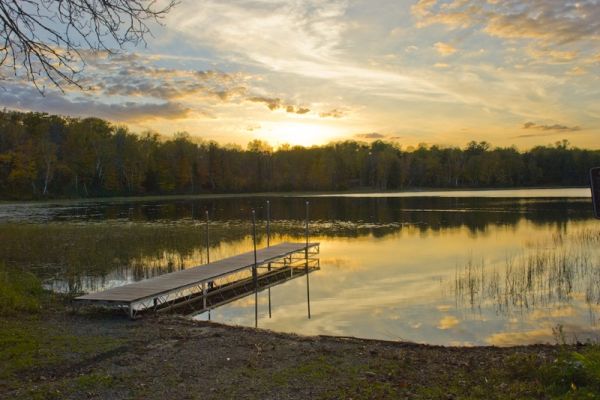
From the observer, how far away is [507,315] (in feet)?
34.3

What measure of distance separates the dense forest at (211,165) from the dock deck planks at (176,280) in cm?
5586

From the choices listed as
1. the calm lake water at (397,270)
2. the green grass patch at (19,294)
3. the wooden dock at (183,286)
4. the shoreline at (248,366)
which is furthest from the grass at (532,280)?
the green grass patch at (19,294)

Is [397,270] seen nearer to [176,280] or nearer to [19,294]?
[176,280]

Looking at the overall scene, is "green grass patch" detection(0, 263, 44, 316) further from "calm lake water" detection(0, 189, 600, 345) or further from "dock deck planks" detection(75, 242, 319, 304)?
"calm lake water" detection(0, 189, 600, 345)

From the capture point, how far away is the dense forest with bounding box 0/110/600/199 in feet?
216

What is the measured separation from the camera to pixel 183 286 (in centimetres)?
1160

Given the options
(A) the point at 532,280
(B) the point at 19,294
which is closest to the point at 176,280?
(B) the point at 19,294

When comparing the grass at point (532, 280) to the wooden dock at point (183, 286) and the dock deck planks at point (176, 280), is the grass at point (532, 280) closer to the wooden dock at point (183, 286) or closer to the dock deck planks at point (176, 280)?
the wooden dock at point (183, 286)

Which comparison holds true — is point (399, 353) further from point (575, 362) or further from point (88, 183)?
point (88, 183)

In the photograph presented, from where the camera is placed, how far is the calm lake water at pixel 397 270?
993cm

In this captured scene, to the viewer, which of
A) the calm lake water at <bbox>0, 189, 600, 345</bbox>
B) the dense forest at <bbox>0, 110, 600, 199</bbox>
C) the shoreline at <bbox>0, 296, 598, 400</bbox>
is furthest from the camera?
the dense forest at <bbox>0, 110, 600, 199</bbox>

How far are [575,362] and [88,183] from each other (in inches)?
2955

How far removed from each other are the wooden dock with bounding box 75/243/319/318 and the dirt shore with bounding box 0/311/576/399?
1599mm

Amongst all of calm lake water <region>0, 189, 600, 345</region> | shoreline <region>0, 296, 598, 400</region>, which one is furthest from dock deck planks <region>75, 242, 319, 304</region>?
shoreline <region>0, 296, 598, 400</region>
